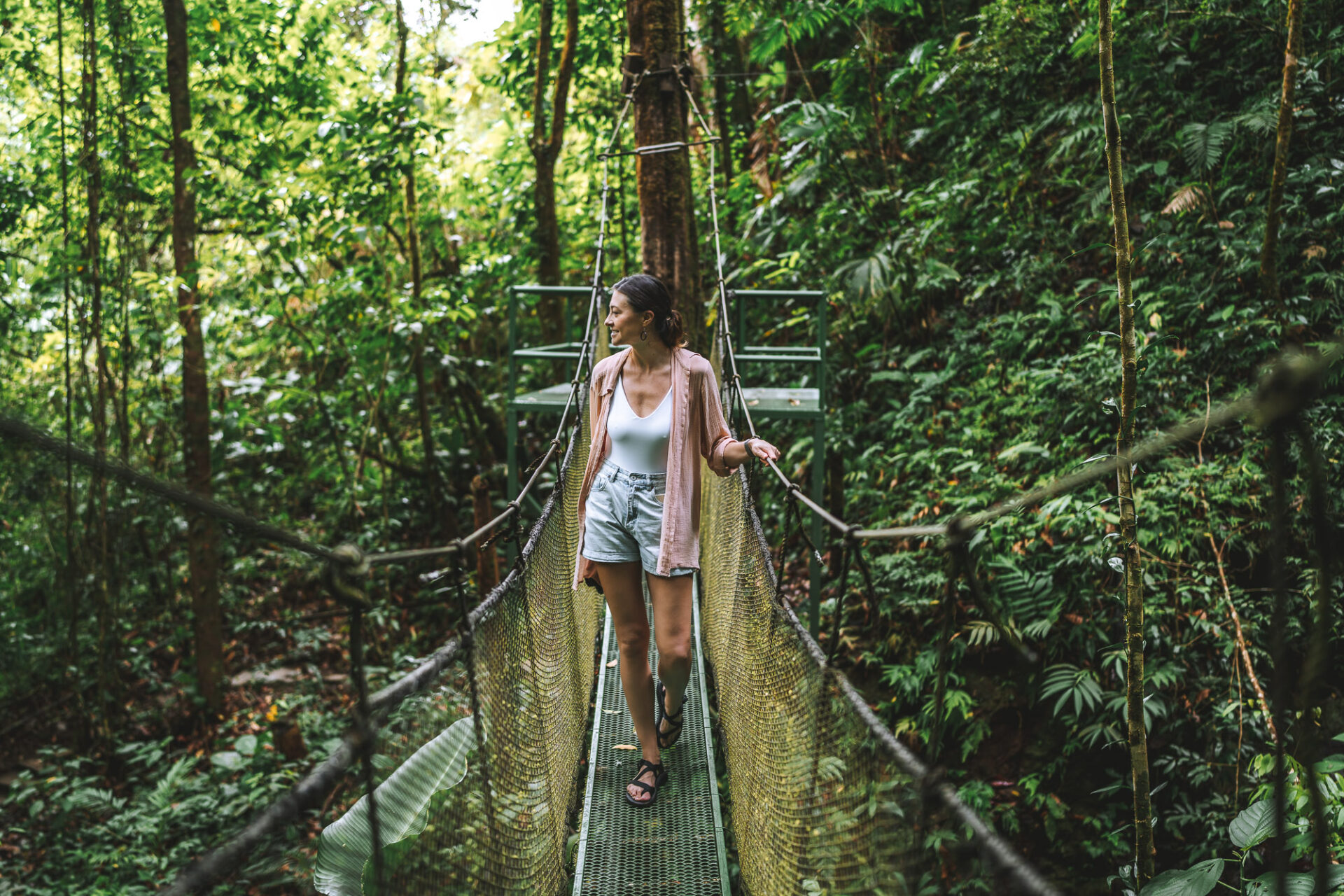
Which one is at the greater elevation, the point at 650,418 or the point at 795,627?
the point at 650,418

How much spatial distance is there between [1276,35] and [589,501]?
378 cm

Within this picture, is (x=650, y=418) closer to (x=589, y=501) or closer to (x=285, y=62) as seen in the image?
(x=589, y=501)

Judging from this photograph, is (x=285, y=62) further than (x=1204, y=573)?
Yes

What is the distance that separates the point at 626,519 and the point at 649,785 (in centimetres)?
63

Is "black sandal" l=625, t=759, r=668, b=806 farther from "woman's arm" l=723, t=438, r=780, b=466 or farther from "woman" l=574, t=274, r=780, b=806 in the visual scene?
"woman's arm" l=723, t=438, r=780, b=466

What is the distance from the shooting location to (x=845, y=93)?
510 centimetres

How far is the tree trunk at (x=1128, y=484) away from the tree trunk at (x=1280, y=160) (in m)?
1.50

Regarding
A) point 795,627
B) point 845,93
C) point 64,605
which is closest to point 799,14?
point 845,93

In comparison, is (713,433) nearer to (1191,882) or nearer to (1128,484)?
(1128,484)

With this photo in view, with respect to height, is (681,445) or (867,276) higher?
(867,276)

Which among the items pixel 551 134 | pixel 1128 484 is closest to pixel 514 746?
pixel 1128 484

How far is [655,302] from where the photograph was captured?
1.88m

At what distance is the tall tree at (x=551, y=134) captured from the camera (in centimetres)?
506

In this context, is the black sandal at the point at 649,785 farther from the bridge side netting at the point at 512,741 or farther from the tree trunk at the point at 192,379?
the tree trunk at the point at 192,379
